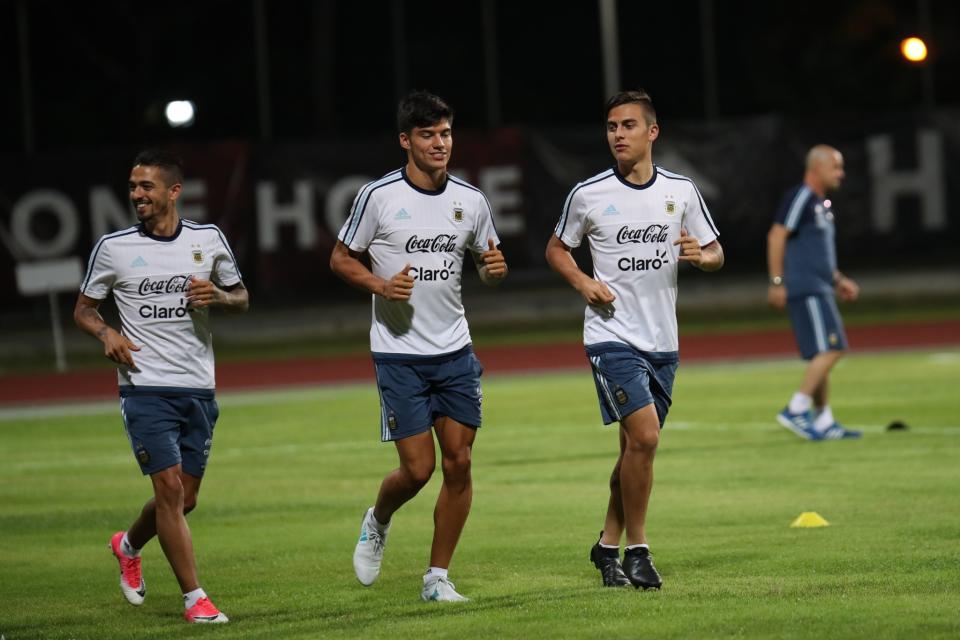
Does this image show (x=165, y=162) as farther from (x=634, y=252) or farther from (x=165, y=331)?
(x=634, y=252)

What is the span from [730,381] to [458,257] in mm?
11478

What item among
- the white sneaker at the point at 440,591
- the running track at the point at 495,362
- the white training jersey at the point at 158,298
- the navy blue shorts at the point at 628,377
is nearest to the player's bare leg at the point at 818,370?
the navy blue shorts at the point at 628,377

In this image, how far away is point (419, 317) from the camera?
26.5 feet

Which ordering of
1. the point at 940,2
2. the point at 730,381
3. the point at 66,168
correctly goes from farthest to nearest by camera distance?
the point at 940,2
the point at 66,168
the point at 730,381

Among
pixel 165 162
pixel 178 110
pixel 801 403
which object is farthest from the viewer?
pixel 178 110

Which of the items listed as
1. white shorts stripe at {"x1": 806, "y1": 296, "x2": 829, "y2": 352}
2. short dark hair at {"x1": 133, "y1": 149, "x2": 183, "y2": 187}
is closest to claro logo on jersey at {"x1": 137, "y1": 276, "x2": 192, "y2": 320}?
short dark hair at {"x1": 133, "y1": 149, "x2": 183, "y2": 187}

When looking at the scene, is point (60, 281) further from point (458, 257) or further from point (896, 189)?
point (458, 257)

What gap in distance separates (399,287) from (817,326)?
280 inches

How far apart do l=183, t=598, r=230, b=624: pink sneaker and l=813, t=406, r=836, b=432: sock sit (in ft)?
24.5

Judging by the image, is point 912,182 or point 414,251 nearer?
point 414,251

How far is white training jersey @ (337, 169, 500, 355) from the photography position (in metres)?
8.07

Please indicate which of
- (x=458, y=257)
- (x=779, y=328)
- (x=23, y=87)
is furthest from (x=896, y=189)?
(x=458, y=257)

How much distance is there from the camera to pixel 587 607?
24.9 ft

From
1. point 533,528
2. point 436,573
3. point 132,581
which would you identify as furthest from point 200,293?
point 533,528
